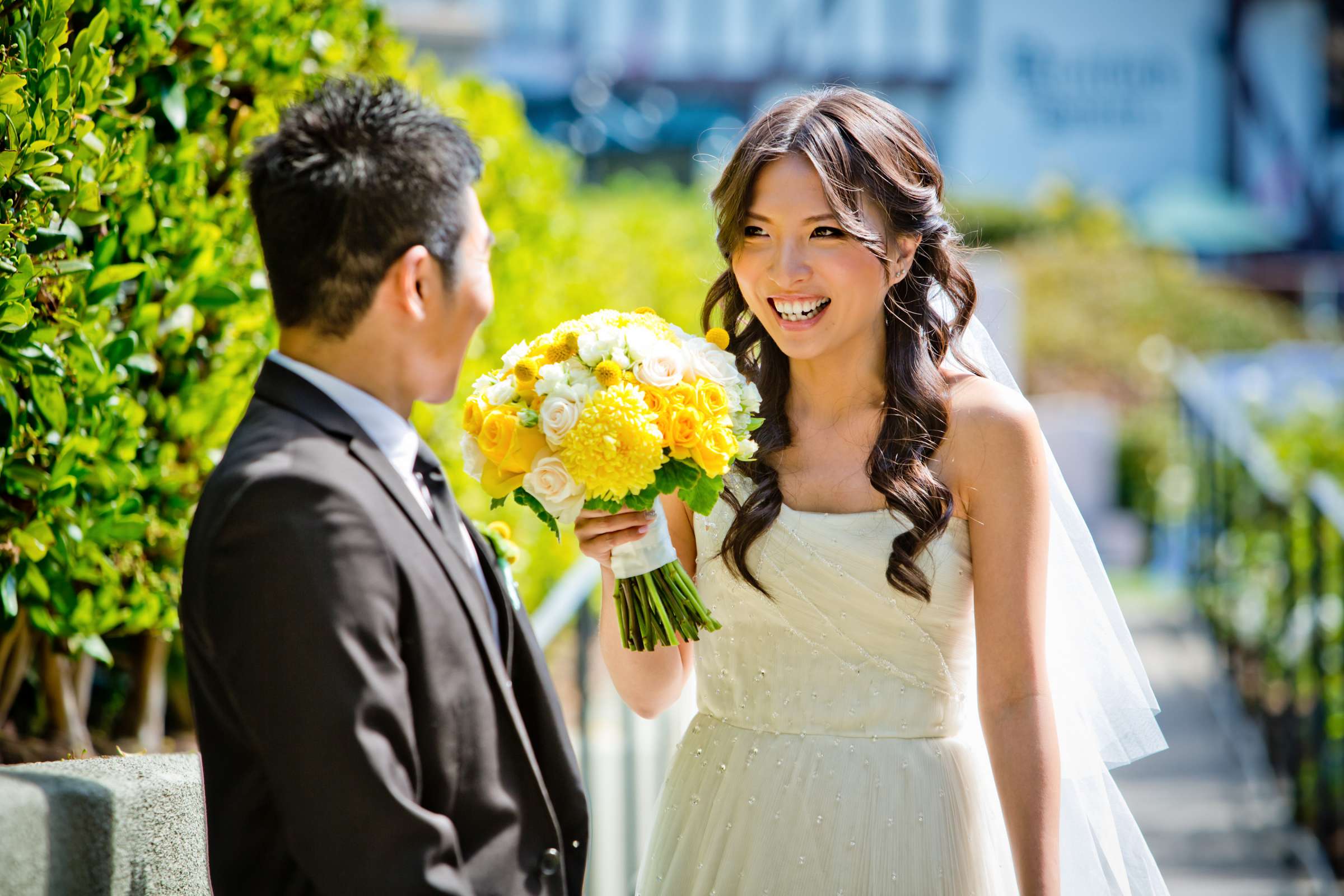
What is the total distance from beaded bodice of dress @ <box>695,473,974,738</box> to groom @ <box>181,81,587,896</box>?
0.72 m

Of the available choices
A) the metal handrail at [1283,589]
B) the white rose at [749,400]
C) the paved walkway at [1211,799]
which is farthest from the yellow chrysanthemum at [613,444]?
the paved walkway at [1211,799]

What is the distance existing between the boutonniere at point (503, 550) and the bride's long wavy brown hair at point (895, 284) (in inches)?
19.5

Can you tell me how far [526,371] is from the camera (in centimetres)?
214

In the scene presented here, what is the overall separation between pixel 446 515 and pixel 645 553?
42cm

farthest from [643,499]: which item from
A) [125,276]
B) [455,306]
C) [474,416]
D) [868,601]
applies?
[125,276]

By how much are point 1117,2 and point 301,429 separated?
35235mm

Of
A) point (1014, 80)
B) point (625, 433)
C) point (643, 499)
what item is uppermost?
point (1014, 80)

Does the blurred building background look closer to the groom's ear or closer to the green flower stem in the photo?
the green flower stem

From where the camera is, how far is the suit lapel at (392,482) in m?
1.73

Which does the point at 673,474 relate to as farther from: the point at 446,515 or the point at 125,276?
the point at 125,276

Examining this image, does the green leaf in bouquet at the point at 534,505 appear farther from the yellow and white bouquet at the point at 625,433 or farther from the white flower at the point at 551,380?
the white flower at the point at 551,380

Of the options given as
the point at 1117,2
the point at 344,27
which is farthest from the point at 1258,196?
the point at 344,27

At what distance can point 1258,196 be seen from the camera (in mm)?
A: 31500

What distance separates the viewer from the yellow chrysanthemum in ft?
6.56
